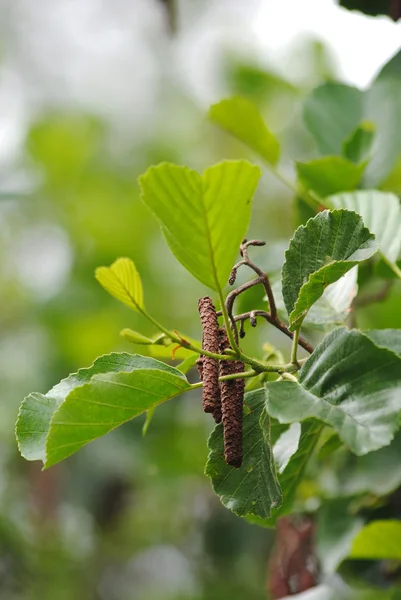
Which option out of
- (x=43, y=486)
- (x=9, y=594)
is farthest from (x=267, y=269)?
(x=9, y=594)

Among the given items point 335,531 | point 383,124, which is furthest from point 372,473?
point 383,124

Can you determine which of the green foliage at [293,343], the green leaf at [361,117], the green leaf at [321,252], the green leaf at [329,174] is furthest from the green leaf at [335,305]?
the green leaf at [361,117]

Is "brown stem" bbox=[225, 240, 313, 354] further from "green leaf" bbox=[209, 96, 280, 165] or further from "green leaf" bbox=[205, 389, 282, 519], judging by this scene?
"green leaf" bbox=[209, 96, 280, 165]

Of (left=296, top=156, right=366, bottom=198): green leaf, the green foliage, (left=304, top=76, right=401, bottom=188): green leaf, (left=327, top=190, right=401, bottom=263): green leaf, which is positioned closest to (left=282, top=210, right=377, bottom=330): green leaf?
the green foliage

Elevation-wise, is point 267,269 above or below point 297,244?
below

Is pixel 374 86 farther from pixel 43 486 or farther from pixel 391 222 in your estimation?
pixel 43 486

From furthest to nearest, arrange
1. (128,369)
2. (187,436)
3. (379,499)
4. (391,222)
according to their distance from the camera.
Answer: (187,436) < (379,499) < (391,222) < (128,369)

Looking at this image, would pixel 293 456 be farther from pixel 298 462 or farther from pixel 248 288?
pixel 248 288
